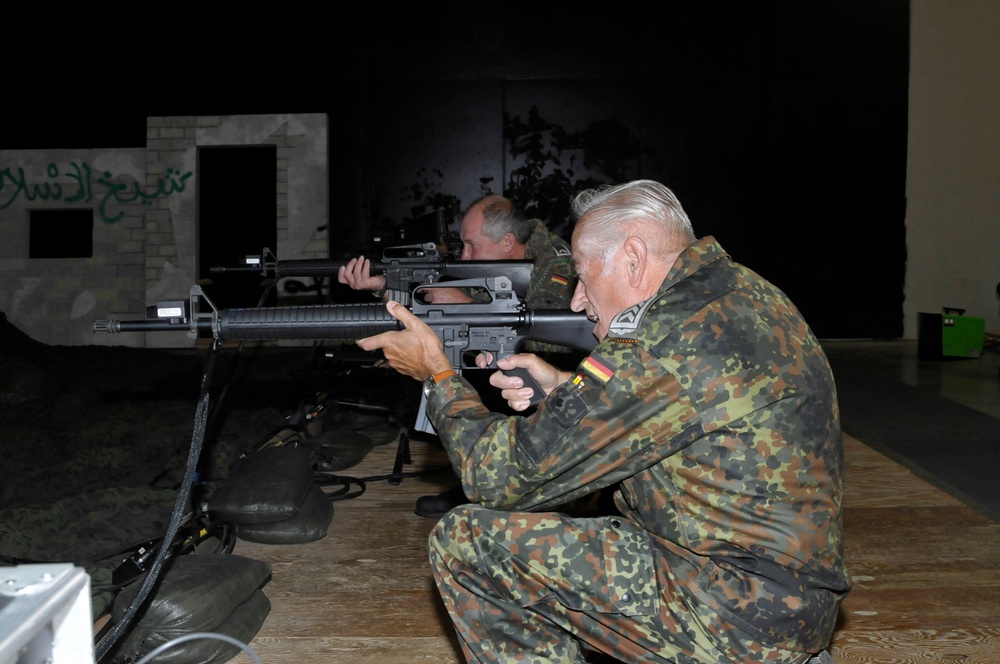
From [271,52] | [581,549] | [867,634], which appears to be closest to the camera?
[581,549]

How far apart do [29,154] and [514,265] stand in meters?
7.00

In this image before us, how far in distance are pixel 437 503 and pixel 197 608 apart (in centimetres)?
130

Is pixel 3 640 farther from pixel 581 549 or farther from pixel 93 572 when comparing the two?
pixel 93 572

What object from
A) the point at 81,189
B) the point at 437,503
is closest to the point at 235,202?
the point at 81,189

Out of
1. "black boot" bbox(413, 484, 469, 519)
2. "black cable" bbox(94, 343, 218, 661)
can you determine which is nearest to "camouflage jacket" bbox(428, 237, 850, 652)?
"black cable" bbox(94, 343, 218, 661)

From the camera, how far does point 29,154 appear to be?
8.69 metres

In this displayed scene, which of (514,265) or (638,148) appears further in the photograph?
(638,148)

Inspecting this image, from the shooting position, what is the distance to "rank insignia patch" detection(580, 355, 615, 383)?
1587mm

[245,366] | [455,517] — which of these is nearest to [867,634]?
[455,517]

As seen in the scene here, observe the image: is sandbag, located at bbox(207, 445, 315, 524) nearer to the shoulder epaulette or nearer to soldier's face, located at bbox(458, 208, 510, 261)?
soldier's face, located at bbox(458, 208, 510, 261)

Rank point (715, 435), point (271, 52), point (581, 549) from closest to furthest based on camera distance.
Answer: point (715, 435) < point (581, 549) < point (271, 52)

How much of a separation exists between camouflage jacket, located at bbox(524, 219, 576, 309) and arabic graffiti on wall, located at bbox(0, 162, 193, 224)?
6.00 m

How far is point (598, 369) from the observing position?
1604mm

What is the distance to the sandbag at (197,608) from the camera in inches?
85.3
